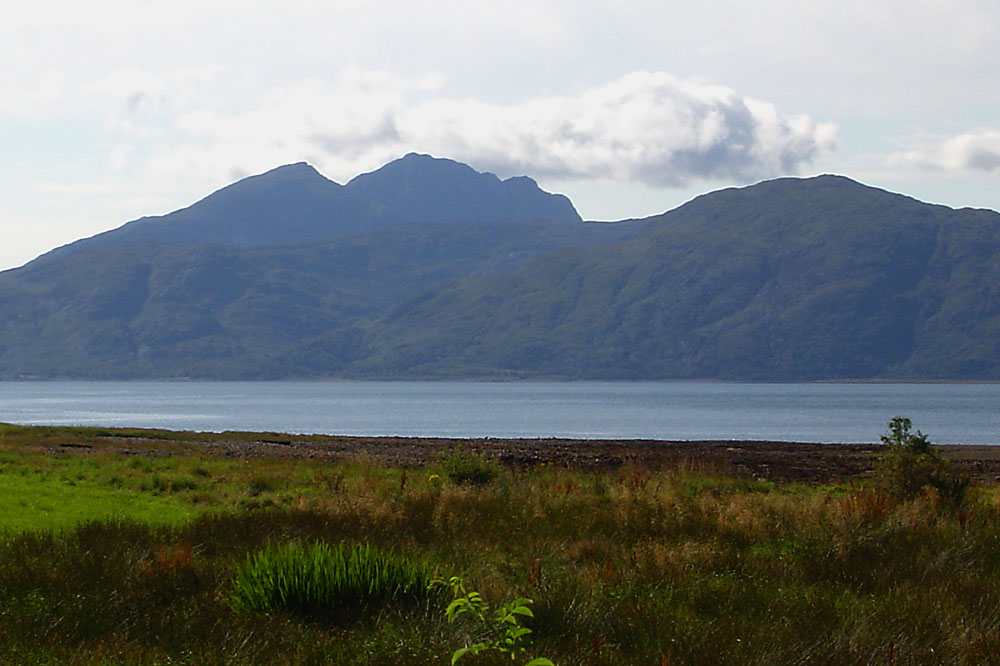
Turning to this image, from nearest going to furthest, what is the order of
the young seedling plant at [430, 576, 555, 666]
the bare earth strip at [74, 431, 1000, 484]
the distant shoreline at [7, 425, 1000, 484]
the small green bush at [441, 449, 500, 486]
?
the young seedling plant at [430, 576, 555, 666] < the small green bush at [441, 449, 500, 486] < the distant shoreline at [7, 425, 1000, 484] < the bare earth strip at [74, 431, 1000, 484]

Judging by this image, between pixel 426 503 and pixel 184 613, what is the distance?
27.7 feet

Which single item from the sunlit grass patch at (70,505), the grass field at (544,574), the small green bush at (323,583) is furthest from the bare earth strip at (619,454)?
the small green bush at (323,583)

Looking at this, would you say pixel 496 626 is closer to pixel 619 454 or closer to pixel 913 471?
pixel 913 471

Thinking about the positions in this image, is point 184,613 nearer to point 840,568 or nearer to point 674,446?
point 840,568

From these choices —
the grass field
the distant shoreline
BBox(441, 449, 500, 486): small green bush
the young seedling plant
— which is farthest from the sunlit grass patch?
the distant shoreline

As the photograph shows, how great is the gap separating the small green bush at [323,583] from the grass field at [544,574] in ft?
0.58

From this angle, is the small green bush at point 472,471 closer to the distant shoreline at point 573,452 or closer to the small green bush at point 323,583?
the distant shoreline at point 573,452

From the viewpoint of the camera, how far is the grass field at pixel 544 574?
369 inches

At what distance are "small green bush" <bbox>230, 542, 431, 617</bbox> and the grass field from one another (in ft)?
0.58

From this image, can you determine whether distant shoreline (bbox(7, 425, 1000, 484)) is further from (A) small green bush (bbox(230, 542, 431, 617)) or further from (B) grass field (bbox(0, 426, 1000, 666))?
(A) small green bush (bbox(230, 542, 431, 617))

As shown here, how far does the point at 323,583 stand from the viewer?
10727mm

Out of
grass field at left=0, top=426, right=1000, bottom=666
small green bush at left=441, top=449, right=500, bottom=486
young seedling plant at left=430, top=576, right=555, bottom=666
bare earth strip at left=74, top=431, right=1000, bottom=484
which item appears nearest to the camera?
young seedling plant at left=430, top=576, right=555, bottom=666

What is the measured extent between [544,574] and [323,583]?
2.93 metres

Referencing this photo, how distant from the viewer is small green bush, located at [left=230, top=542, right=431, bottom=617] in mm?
10578
